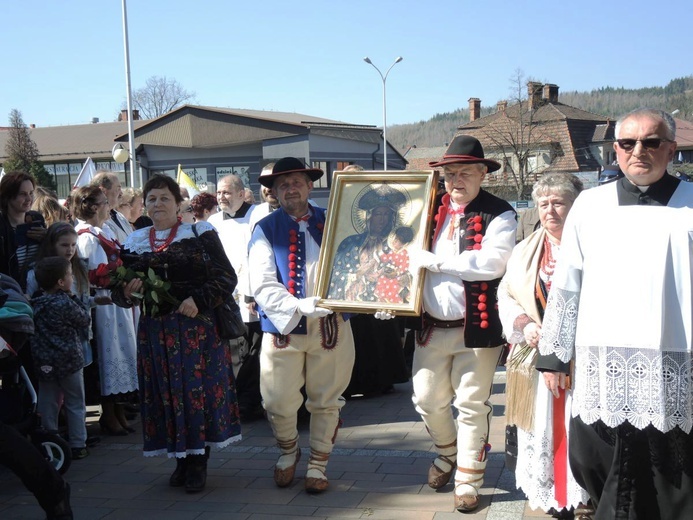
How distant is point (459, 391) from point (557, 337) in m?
1.37

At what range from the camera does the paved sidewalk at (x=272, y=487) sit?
4.54m

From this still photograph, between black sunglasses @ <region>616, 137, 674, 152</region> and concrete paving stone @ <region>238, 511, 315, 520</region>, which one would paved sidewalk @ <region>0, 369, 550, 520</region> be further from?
black sunglasses @ <region>616, 137, 674, 152</region>

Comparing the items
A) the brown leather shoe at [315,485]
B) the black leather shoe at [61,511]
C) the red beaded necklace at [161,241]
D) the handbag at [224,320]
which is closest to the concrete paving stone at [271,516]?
the brown leather shoe at [315,485]

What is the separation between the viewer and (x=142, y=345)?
16.3 ft

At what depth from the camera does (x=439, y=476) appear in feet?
15.6

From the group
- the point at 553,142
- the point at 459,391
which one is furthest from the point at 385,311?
the point at 553,142

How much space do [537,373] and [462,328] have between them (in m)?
0.54

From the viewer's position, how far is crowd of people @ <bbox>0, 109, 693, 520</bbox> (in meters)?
3.00

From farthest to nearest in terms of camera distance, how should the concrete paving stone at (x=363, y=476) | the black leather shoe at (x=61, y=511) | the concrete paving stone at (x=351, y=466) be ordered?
the concrete paving stone at (x=351, y=466) < the concrete paving stone at (x=363, y=476) < the black leather shoe at (x=61, y=511)

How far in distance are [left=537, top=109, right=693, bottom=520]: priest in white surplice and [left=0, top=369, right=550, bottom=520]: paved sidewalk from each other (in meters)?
1.38

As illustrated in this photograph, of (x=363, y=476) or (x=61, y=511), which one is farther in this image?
(x=363, y=476)

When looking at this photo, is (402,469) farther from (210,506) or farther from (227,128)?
(227,128)

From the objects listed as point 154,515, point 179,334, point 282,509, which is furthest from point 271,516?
point 179,334

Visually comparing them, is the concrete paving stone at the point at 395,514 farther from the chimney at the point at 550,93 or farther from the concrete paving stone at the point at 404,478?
the chimney at the point at 550,93
